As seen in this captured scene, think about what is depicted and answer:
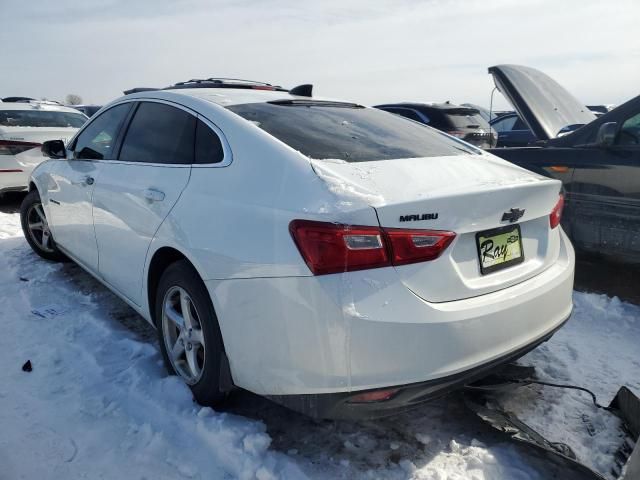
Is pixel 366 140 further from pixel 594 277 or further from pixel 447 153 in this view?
pixel 594 277

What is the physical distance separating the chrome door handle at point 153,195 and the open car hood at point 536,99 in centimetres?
416

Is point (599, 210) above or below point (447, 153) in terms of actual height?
below

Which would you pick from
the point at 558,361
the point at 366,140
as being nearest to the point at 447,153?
the point at 366,140

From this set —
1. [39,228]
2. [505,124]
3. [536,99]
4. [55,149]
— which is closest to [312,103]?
[55,149]

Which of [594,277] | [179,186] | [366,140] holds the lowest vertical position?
[594,277]

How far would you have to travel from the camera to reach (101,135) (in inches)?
143

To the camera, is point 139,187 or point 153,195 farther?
point 139,187

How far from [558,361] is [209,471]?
84.4 inches

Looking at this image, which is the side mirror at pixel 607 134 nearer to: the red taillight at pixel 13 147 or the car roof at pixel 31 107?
the red taillight at pixel 13 147

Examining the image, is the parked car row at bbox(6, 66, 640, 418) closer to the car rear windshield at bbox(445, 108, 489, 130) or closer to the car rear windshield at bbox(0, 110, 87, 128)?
the car rear windshield at bbox(0, 110, 87, 128)

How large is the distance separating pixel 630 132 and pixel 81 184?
4.11 metres

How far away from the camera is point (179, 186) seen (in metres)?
2.51

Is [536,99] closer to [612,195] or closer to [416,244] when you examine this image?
[612,195]

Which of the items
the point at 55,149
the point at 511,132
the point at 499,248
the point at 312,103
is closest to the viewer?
the point at 499,248
